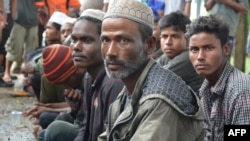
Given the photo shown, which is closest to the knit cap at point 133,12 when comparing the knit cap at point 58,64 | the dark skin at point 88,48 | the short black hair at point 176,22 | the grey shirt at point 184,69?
the dark skin at point 88,48

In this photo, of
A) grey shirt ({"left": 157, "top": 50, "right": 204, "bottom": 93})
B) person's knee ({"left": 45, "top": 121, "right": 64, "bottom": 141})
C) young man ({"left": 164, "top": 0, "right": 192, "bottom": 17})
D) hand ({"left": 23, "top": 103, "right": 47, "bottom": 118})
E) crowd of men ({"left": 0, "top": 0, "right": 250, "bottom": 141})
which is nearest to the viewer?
crowd of men ({"left": 0, "top": 0, "right": 250, "bottom": 141})

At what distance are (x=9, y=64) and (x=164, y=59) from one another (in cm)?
546

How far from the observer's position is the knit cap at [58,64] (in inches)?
201

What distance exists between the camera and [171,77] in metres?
3.16

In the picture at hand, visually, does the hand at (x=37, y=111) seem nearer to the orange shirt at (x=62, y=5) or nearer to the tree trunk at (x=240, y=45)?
the tree trunk at (x=240, y=45)

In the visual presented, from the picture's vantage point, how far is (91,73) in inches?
178

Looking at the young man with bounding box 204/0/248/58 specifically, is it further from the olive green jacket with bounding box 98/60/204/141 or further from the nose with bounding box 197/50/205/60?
the olive green jacket with bounding box 98/60/204/141

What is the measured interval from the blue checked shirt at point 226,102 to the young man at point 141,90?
2.28 ft

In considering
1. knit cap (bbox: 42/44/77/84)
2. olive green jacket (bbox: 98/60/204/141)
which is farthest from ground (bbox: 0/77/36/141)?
olive green jacket (bbox: 98/60/204/141)

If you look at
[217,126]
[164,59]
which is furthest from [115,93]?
[164,59]

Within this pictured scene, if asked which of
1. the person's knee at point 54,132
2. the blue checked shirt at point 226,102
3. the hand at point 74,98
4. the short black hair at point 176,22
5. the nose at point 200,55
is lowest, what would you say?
the person's knee at point 54,132

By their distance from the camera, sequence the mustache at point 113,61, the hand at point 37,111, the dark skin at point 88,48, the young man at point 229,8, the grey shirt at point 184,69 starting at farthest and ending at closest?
the young man at point 229,8 < the hand at point 37,111 < the grey shirt at point 184,69 < the dark skin at point 88,48 < the mustache at point 113,61

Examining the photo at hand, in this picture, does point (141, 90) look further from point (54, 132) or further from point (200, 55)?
point (54, 132)

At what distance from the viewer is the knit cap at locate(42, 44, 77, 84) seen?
201 inches
